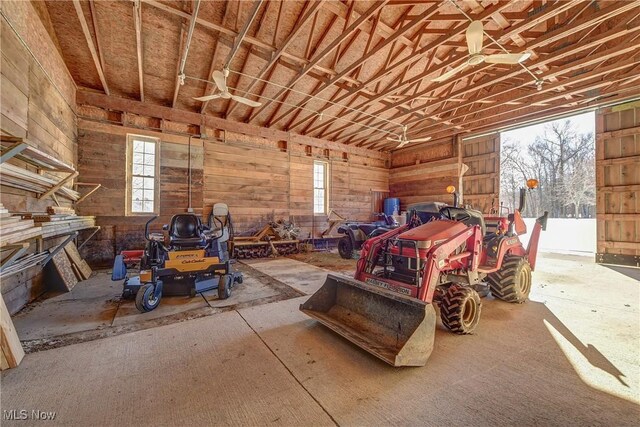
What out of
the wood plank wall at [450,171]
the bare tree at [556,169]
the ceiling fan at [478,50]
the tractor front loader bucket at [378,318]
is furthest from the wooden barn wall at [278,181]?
the bare tree at [556,169]

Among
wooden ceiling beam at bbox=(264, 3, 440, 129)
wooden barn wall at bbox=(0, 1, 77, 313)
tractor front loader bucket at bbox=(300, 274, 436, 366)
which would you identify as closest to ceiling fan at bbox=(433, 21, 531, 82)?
wooden ceiling beam at bbox=(264, 3, 440, 129)

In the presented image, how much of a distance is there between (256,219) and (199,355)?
5.87m

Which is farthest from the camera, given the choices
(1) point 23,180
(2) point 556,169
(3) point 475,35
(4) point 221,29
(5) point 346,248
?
(2) point 556,169

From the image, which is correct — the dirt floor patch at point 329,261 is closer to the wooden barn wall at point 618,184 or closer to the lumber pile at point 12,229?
the lumber pile at point 12,229

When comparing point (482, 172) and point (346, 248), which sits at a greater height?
point (482, 172)

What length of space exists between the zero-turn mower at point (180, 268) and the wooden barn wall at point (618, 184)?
892cm

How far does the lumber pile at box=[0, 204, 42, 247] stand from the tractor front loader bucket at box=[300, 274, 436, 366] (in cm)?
264

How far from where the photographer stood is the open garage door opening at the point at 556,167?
58.9ft

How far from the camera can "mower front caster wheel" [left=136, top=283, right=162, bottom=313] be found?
3.04 meters

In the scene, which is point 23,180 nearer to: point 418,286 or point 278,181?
point 418,286

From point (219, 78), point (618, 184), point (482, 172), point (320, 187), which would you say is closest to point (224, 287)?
point (219, 78)

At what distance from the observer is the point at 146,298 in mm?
3090

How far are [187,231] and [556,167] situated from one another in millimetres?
26029

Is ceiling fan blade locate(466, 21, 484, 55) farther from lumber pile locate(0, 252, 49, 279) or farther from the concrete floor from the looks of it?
lumber pile locate(0, 252, 49, 279)
